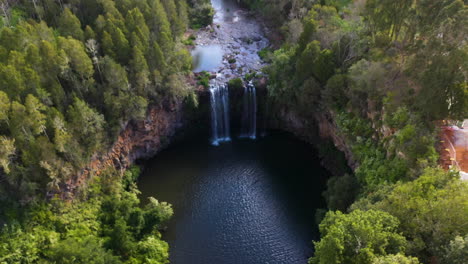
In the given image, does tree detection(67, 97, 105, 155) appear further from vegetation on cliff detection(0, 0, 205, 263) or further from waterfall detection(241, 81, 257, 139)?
waterfall detection(241, 81, 257, 139)

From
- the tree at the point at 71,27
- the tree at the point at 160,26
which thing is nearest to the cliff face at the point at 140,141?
the tree at the point at 160,26

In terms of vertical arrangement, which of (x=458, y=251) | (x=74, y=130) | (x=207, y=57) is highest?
(x=207, y=57)

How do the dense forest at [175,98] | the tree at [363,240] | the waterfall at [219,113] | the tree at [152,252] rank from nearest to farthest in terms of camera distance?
the tree at [363,240] < the dense forest at [175,98] < the tree at [152,252] < the waterfall at [219,113]

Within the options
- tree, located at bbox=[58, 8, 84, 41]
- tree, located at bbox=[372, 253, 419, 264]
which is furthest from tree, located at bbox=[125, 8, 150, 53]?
tree, located at bbox=[372, 253, 419, 264]

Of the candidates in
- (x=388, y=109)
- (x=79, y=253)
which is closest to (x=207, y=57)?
(x=388, y=109)

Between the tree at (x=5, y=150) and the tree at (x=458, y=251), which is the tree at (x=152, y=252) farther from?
the tree at (x=458, y=251)

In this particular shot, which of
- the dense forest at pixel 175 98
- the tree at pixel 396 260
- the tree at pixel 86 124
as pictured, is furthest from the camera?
the tree at pixel 86 124

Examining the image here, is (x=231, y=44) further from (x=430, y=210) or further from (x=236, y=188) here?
(x=430, y=210)
